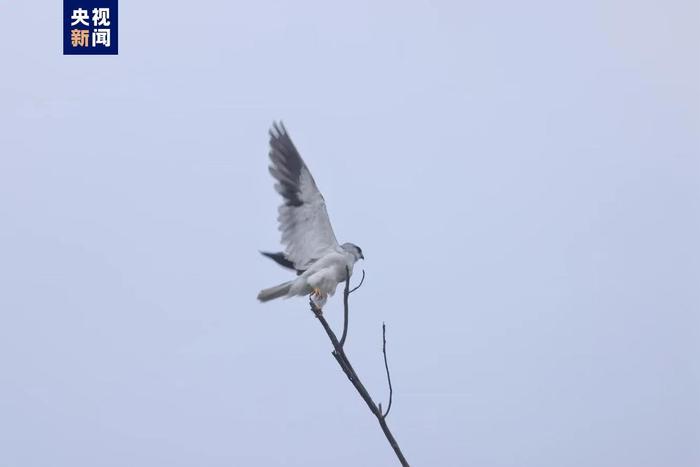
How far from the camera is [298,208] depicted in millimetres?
5914

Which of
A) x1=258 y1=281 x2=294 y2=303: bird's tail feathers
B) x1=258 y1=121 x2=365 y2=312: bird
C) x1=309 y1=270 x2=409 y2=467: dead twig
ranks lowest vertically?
x1=258 y1=281 x2=294 y2=303: bird's tail feathers

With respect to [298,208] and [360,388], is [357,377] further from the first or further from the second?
[298,208]

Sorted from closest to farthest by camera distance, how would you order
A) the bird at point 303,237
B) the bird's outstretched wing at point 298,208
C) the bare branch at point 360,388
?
the bare branch at point 360,388, the bird at point 303,237, the bird's outstretched wing at point 298,208

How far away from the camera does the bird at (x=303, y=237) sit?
5.07 meters

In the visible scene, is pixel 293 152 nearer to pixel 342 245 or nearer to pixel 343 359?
pixel 342 245

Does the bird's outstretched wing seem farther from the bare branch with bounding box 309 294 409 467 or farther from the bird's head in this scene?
the bare branch with bounding box 309 294 409 467

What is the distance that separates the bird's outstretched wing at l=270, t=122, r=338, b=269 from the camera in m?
5.70

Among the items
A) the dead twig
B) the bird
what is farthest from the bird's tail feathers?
the dead twig

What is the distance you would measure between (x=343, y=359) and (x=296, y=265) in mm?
3709

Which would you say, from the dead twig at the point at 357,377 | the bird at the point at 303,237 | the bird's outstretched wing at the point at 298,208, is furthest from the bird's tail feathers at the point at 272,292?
the dead twig at the point at 357,377

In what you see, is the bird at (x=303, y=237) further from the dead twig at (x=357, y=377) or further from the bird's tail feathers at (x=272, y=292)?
the dead twig at (x=357, y=377)

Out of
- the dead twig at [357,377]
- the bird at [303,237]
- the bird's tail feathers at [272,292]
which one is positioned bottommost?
the bird's tail feathers at [272,292]

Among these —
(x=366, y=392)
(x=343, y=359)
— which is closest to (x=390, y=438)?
(x=366, y=392)

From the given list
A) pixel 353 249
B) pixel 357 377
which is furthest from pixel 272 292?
pixel 357 377
